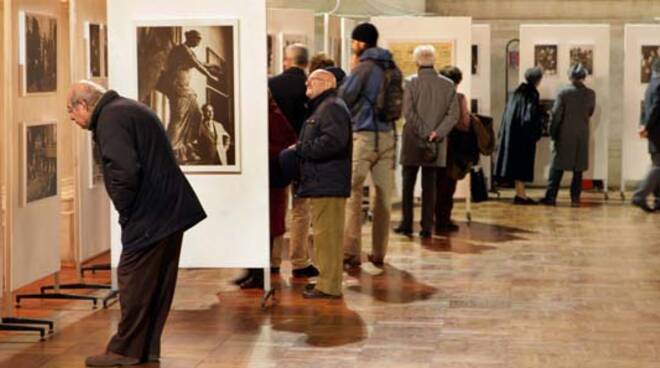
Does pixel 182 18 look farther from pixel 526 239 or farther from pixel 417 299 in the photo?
pixel 526 239

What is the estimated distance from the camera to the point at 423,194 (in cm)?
1227

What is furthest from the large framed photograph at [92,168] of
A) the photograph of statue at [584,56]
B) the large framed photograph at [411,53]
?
the photograph of statue at [584,56]

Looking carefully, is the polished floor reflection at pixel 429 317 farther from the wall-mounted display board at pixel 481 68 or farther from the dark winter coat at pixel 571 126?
the wall-mounted display board at pixel 481 68

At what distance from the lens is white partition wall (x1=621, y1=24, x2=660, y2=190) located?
15.6 m

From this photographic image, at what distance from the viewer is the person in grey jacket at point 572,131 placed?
15.2 metres

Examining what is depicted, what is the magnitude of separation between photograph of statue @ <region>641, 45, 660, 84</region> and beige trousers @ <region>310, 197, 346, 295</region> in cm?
756

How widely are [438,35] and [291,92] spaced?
13.8 feet

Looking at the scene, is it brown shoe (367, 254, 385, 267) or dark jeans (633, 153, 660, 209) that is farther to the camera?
dark jeans (633, 153, 660, 209)

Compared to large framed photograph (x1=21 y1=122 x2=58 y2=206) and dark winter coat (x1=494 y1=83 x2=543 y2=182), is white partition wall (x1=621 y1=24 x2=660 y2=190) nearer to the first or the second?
dark winter coat (x1=494 y1=83 x2=543 y2=182)

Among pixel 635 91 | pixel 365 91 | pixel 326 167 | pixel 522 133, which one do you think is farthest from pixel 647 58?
pixel 326 167

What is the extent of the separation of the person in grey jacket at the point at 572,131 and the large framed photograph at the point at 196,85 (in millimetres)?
7141

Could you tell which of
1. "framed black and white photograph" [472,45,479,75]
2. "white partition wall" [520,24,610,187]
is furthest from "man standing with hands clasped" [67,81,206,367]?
"white partition wall" [520,24,610,187]

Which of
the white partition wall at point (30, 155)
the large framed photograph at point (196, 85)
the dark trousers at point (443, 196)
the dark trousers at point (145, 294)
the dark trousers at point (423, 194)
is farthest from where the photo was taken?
the dark trousers at point (443, 196)

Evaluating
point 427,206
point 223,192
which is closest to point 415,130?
point 427,206
